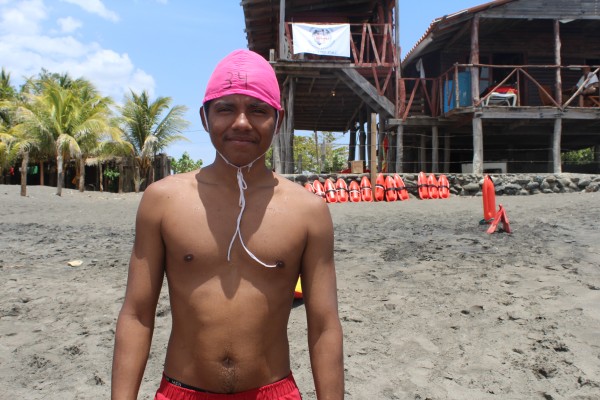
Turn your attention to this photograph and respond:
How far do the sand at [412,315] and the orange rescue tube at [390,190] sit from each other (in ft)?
14.9

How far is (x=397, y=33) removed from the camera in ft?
46.6

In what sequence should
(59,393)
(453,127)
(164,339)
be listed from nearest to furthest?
(59,393), (164,339), (453,127)

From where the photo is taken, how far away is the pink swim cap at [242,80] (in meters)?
1.48

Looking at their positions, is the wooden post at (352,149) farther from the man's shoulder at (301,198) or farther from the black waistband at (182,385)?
the black waistband at (182,385)

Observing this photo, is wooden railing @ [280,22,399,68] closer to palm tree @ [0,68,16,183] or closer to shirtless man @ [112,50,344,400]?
shirtless man @ [112,50,344,400]

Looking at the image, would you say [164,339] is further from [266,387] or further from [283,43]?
[283,43]

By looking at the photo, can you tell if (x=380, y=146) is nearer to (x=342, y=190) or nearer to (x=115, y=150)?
(x=342, y=190)

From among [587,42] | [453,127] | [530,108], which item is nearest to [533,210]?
[530,108]

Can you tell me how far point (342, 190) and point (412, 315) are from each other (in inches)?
310

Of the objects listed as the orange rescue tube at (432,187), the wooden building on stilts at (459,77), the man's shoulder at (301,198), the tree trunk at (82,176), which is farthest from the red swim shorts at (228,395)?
the tree trunk at (82,176)

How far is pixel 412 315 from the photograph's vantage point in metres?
4.33

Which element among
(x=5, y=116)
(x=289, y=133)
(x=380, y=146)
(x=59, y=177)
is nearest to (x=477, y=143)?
(x=380, y=146)

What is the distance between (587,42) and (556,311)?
1478 cm

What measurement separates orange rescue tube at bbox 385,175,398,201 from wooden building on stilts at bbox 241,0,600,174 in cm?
76
